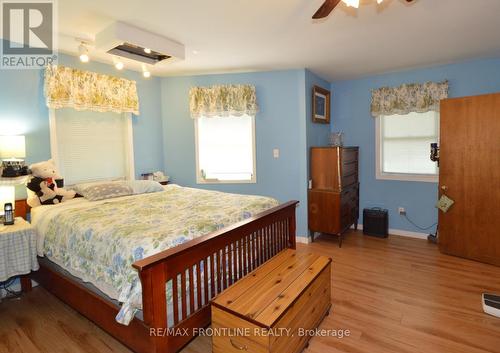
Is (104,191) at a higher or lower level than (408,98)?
lower

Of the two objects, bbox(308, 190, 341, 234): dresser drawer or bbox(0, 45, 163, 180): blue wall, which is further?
bbox(308, 190, 341, 234): dresser drawer

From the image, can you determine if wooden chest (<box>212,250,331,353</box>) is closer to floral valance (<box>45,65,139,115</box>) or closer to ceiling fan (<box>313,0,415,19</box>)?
ceiling fan (<box>313,0,415,19</box>)

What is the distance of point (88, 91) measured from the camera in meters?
3.32

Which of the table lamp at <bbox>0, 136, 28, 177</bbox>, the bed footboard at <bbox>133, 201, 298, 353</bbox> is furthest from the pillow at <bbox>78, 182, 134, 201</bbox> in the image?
the bed footboard at <bbox>133, 201, 298, 353</bbox>

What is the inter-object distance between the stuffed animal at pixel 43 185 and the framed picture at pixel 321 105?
3288 mm

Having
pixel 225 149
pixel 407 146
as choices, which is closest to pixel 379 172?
pixel 407 146

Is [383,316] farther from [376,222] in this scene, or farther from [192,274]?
[376,222]

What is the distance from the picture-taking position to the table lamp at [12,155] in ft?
8.25

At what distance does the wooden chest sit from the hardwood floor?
0.29m

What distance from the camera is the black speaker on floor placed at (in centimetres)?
423

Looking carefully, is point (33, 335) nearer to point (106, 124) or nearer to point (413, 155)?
point (106, 124)

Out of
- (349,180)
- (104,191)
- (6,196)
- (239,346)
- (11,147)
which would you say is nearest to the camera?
(239,346)

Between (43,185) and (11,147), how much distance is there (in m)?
0.45
